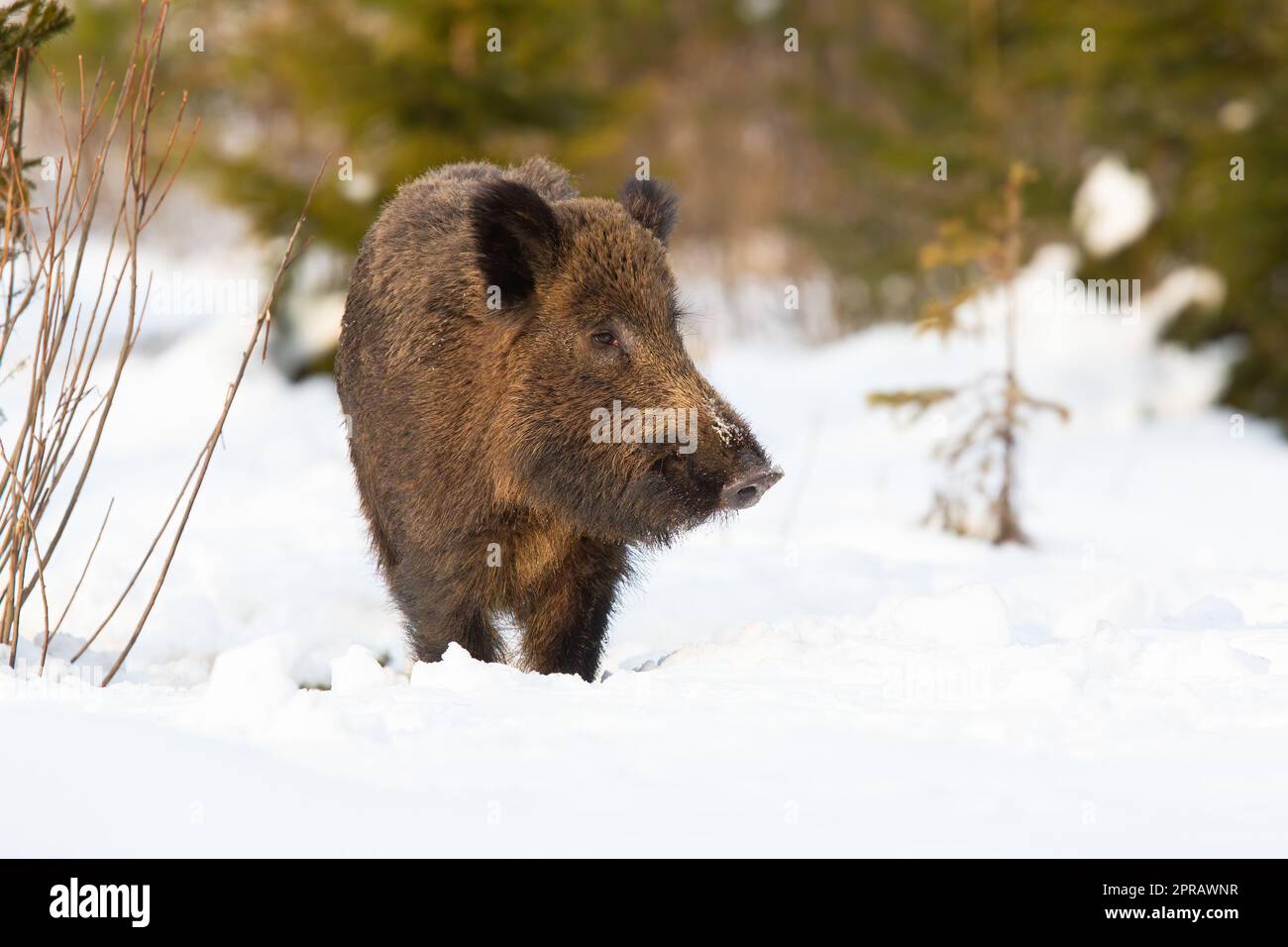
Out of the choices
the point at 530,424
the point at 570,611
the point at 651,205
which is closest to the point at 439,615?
the point at 570,611

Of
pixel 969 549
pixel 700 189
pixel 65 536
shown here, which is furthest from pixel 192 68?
pixel 969 549

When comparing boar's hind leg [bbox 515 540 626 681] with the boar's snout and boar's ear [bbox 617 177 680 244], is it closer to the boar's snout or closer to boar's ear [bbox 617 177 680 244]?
the boar's snout

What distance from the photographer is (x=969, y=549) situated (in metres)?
8.11

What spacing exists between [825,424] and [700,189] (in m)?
12.4

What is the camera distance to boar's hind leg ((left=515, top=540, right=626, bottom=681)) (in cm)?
530

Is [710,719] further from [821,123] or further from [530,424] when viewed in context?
[821,123]

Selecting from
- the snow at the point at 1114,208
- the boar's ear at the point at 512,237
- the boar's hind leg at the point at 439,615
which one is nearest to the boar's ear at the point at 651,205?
the boar's ear at the point at 512,237

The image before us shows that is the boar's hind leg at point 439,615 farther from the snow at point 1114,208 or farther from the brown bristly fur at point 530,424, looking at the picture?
the snow at point 1114,208

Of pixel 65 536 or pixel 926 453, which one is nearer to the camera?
pixel 65 536

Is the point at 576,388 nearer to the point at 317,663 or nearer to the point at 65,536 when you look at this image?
the point at 317,663

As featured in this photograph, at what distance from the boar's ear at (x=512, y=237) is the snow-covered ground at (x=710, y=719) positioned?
3.97 ft

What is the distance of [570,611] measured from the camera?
17.4 feet

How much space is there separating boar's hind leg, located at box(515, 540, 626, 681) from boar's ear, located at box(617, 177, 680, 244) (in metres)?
1.20

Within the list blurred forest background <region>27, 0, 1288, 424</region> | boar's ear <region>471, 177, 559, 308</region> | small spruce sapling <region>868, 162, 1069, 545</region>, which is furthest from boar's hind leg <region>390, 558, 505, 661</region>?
blurred forest background <region>27, 0, 1288, 424</region>
